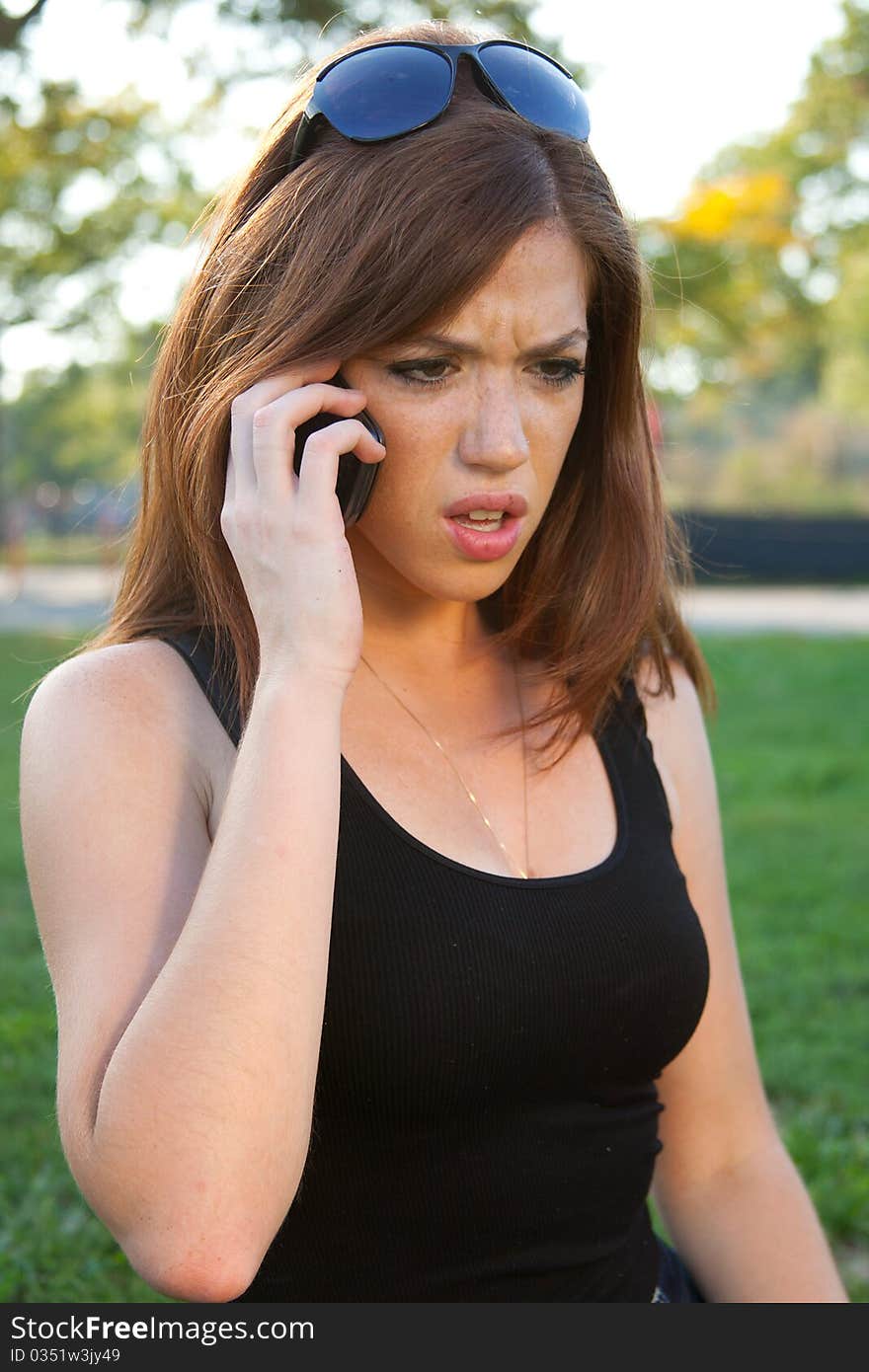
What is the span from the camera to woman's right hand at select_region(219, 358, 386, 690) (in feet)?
6.07

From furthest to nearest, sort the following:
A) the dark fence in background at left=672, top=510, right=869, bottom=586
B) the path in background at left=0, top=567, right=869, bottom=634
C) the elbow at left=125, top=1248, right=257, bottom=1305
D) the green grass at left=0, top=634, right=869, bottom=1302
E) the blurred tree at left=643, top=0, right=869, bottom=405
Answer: the blurred tree at left=643, top=0, right=869, bottom=405, the dark fence in background at left=672, top=510, right=869, bottom=586, the path in background at left=0, top=567, right=869, bottom=634, the green grass at left=0, top=634, right=869, bottom=1302, the elbow at left=125, top=1248, right=257, bottom=1305

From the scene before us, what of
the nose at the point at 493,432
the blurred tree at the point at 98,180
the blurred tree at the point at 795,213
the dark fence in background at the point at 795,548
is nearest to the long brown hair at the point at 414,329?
the nose at the point at 493,432

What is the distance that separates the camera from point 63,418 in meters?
41.2

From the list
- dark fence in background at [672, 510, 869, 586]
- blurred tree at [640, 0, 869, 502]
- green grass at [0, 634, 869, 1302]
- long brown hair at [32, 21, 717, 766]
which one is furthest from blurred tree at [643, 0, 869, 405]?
long brown hair at [32, 21, 717, 766]

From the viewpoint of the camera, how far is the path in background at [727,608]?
53.6ft

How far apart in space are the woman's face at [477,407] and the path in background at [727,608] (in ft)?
38.1

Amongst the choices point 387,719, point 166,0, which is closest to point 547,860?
point 387,719

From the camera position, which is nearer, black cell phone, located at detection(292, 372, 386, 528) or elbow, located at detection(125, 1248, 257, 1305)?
elbow, located at detection(125, 1248, 257, 1305)

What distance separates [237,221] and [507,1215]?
1.46 meters

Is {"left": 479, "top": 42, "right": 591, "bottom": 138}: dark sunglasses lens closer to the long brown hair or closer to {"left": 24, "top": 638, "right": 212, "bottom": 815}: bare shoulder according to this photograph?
the long brown hair

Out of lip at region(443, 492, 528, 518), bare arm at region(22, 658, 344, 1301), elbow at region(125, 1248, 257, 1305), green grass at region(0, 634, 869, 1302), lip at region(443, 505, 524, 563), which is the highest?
lip at region(443, 492, 528, 518)

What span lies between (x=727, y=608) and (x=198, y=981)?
1742 cm

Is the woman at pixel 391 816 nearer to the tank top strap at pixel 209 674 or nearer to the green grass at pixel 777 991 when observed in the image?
the tank top strap at pixel 209 674
